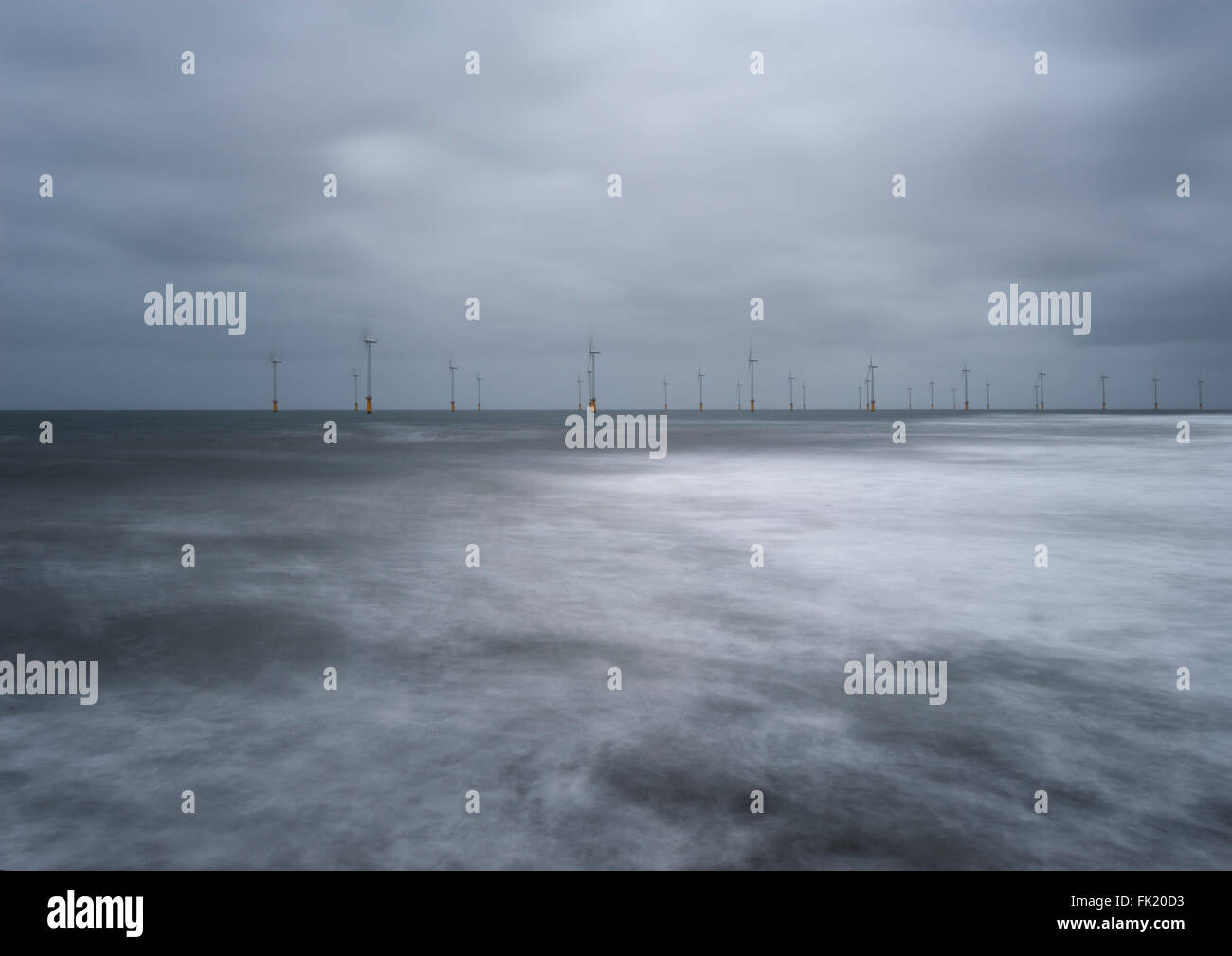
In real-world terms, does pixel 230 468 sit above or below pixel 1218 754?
above

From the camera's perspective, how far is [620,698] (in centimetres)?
668

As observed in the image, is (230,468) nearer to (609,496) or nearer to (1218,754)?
(609,496)

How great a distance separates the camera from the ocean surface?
14.9ft

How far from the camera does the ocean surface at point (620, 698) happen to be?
4555mm

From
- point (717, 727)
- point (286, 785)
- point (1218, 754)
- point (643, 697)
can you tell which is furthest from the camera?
point (643, 697)

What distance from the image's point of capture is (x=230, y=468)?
32.7m

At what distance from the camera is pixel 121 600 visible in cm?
1027
